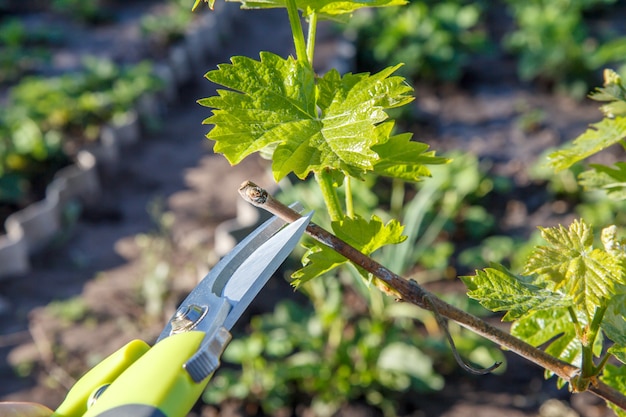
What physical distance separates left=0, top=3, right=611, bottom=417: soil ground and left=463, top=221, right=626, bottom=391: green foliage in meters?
2.40

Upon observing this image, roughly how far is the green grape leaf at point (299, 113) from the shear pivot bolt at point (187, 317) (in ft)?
0.82

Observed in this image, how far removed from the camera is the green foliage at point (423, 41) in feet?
21.2

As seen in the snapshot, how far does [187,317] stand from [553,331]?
0.50 metres

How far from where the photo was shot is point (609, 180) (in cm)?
101

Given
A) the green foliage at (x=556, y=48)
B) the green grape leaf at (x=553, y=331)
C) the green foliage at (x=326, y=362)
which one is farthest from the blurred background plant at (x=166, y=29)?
the green grape leaf at (x=553, y=331)

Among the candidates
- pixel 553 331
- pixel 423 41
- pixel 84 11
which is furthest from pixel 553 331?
pixel 84 11

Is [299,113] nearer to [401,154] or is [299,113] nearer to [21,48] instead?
[401,154]

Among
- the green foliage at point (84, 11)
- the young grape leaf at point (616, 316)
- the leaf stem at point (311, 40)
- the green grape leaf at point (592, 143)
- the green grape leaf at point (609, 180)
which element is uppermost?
the leaf stem at point (311, 40)

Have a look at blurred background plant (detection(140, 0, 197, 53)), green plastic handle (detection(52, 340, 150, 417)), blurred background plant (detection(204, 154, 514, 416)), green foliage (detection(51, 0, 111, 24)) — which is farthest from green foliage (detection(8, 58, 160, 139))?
green plastic handle (detection(52, 340, 150, 417))

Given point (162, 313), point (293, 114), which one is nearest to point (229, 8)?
point (162, 313)

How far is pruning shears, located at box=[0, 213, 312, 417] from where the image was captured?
79 cm

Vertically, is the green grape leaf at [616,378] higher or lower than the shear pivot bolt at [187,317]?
lower

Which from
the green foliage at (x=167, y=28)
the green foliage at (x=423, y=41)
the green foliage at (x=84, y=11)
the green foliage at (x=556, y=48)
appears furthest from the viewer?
the green foliage at (x=84, y=11)

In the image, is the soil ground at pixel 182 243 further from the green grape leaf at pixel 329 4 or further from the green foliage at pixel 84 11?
the green grape leaf at pixel 329 4
